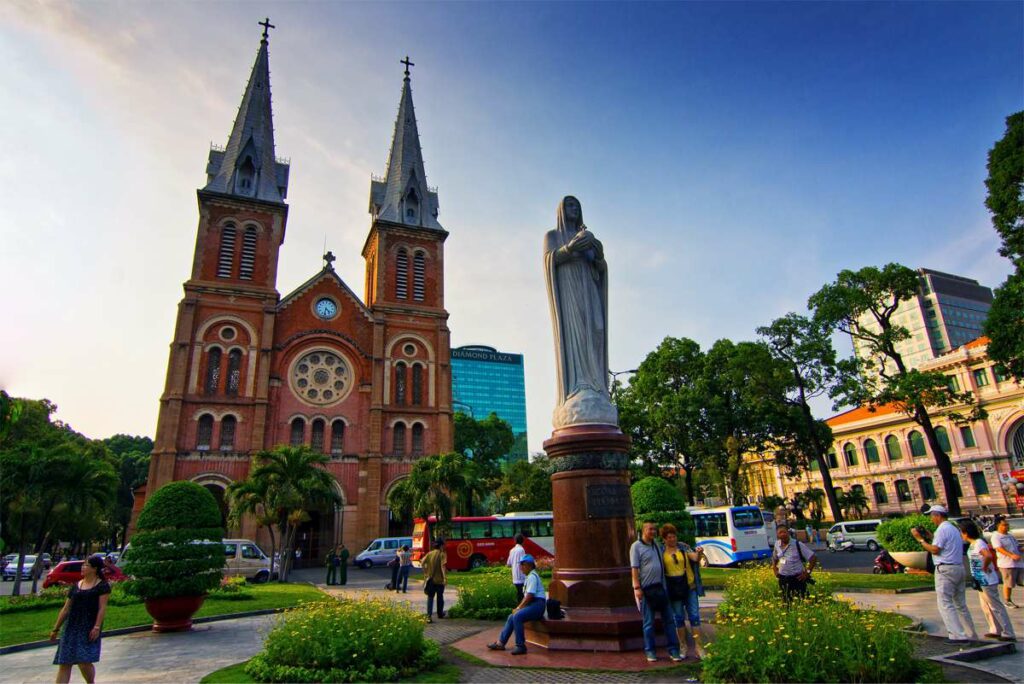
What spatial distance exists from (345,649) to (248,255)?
34966 mm

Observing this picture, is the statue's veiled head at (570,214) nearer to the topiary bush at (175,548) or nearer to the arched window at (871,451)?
the topiary bush at (175,548)

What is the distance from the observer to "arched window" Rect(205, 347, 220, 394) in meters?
33.2

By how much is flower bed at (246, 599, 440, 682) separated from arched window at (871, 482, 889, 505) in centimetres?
5337

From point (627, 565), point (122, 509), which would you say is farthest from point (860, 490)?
point (122, 509)

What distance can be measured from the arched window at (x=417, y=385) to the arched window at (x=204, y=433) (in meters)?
11.5

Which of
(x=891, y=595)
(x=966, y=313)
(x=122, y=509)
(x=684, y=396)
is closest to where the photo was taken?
(x=891, y=595)

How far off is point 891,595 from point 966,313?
94.4 meters

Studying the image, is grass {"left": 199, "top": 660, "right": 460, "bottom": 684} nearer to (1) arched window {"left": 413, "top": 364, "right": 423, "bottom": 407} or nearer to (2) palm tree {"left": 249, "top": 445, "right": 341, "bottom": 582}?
(2) palm tree {"left": 249, "top": 445, "right": 341, "bottom": 582}

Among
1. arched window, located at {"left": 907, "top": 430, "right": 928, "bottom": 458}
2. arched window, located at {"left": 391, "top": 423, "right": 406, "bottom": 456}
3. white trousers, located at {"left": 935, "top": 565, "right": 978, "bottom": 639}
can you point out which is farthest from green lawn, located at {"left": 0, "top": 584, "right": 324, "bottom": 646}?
arched window, located at {"left": 907, "top": 430, "right": 928, "bottom": 458}

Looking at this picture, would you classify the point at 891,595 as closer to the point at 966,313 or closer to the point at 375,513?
the point at 375,513

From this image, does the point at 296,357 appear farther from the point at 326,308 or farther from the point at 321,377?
the point at 326,308

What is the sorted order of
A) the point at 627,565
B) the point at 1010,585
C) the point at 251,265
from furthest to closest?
the point at 251,265 → the point at 1010,585 → the point at 627,565

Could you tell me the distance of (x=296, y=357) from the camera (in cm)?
3591

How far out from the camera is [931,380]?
1007 inches
